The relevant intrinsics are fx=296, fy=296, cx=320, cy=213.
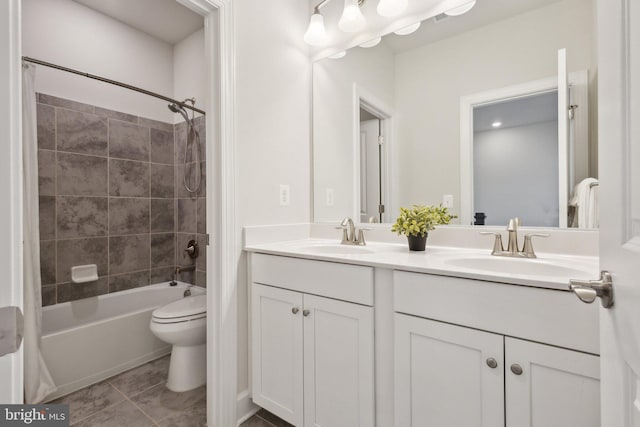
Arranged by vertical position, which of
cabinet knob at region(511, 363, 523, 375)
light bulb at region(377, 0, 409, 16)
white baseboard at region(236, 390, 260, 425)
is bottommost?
white baseboard at region(236, 390, 260, 425)

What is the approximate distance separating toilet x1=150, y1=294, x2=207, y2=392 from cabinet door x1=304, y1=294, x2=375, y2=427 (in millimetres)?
854

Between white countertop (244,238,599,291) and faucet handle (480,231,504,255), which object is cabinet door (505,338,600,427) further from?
faucet handle (480,231,504,255)

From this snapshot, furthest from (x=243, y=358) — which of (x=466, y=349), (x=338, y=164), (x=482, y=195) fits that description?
(x=482, y=195)

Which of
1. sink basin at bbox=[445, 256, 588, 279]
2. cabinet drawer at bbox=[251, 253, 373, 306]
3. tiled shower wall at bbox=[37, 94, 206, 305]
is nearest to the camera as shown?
sink basin at bbox=[445, 256, 588, 279]

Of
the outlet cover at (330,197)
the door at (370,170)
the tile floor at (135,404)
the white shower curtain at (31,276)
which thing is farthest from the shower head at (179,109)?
the tile floor at (135,404)

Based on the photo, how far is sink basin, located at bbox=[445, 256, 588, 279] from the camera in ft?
3.28

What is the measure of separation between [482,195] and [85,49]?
286 centimetres

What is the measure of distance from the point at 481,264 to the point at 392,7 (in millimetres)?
1337

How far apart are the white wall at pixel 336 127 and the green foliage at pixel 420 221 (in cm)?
48

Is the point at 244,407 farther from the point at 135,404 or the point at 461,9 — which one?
the point at 461,9

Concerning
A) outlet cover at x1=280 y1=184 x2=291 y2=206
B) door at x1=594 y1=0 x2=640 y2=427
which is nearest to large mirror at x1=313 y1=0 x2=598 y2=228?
outlet cover at x1=280 y1=184 x2=291 y2=206

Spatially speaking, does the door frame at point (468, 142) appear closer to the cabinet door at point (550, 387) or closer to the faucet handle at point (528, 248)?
the faucet handle at point (528, 248)

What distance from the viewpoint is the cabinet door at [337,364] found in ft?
3.59

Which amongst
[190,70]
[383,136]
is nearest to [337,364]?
[383,136]
